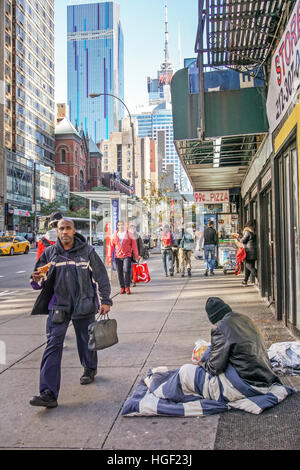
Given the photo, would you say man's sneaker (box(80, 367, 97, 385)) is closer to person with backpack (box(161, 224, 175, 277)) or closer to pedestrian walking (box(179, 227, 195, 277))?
person with backpack (box(161, 224, 175, 277))

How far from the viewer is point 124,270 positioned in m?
11.5

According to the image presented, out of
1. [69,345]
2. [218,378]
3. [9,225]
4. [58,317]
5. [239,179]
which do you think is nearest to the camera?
[218,378]

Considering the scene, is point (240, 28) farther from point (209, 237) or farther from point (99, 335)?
point (209, 237)

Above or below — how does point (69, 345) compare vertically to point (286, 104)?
below

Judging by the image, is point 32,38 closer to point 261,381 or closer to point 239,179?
point 239,179

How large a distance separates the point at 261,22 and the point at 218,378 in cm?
537

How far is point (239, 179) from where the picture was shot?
52.5ft

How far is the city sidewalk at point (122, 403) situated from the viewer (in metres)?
3.43

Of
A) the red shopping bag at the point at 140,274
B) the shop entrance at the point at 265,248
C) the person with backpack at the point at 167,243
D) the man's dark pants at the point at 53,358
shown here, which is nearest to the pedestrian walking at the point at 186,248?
the person with backpack at the point at 167,243

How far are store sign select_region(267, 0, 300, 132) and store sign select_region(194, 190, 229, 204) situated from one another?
400 inches

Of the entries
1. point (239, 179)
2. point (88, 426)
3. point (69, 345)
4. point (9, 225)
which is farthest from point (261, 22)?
point (9, 225)

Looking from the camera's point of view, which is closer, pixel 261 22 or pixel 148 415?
pixel 148 415

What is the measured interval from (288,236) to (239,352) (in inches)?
129

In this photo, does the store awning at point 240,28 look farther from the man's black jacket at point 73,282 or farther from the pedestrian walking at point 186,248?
the pedestrian walking at point 186,248
